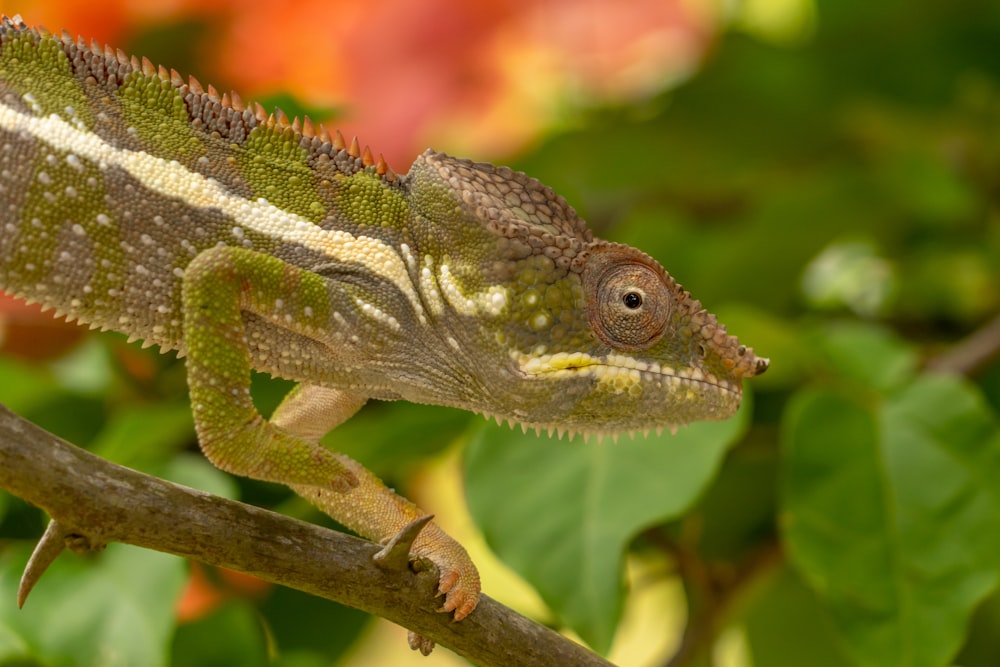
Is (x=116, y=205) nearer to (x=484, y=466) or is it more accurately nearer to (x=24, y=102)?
(x=24, y=102)

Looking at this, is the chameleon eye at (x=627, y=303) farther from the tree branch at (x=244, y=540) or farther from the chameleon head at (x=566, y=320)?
the tree branch at (x=244, y=540)

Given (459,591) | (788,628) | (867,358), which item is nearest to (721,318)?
(867,358)

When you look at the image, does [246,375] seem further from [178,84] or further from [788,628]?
[788,628]

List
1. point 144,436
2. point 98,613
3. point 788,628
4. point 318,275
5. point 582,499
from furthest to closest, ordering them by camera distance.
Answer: point 788,628 < point 144,436 < point 582,499 < point 98,613 < point 318,275

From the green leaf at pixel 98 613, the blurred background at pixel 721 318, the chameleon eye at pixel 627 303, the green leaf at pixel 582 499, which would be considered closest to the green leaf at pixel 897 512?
the blurred background at pixel 721 318

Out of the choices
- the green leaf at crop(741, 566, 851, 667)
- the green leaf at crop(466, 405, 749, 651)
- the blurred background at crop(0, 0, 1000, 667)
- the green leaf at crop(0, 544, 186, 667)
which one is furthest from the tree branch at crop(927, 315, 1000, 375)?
the green leaf at crop(0, 544, 186, 667)
